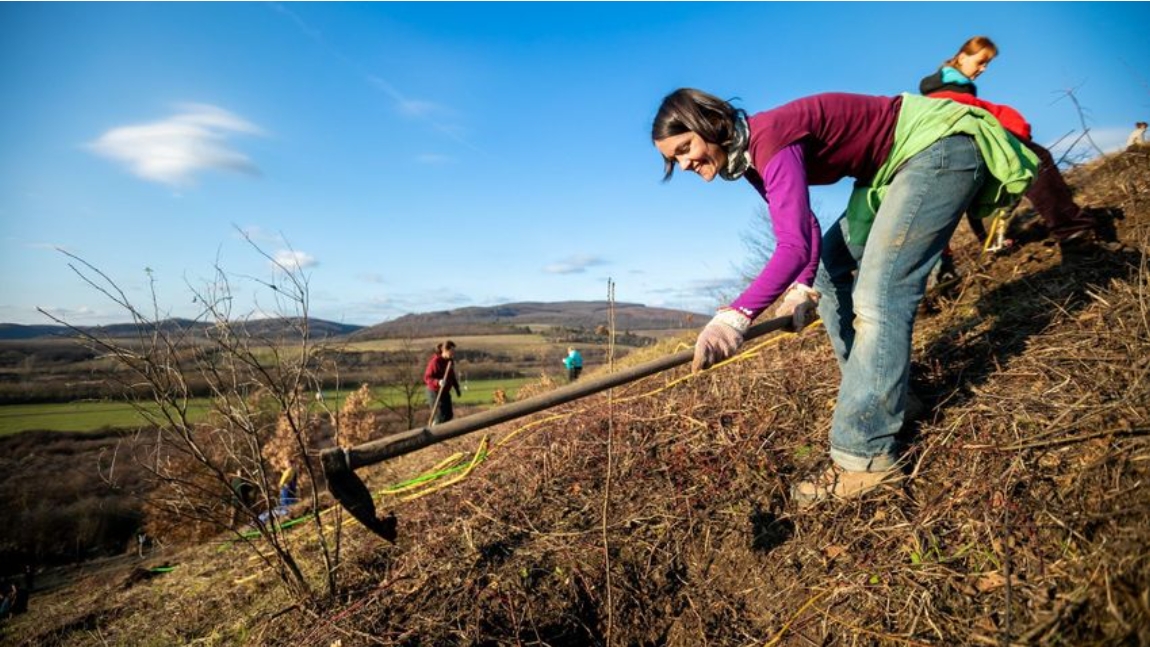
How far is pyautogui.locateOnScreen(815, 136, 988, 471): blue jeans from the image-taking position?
196 centimetres

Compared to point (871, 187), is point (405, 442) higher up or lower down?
lower down

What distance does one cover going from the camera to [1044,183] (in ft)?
11.1

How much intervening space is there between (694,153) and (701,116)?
0.49 ft

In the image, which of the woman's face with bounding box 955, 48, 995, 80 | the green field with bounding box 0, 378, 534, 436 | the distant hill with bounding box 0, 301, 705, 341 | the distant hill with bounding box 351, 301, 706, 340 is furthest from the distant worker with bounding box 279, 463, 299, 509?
the distant hill with bounding box 351, 301, 706, 340

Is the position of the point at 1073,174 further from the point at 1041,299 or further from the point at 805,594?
the point at 805,594

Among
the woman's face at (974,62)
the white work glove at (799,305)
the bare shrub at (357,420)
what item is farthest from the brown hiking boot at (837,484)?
the bare shrub at (357,420)

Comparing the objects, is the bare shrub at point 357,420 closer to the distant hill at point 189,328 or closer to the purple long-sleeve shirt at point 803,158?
the distant hill at point 189,328

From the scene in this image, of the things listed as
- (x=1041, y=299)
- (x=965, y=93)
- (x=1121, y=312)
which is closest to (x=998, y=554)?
(x=1121, y=312)

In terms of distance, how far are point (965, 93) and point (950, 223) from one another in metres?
2.27

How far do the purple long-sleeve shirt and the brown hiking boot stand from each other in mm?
857

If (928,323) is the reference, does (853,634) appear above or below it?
below

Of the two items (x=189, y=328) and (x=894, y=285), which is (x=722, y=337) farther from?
(x=189, y=328)

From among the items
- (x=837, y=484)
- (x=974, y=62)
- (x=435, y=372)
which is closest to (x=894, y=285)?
(x=837, y=484)

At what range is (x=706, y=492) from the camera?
8.21 ft
